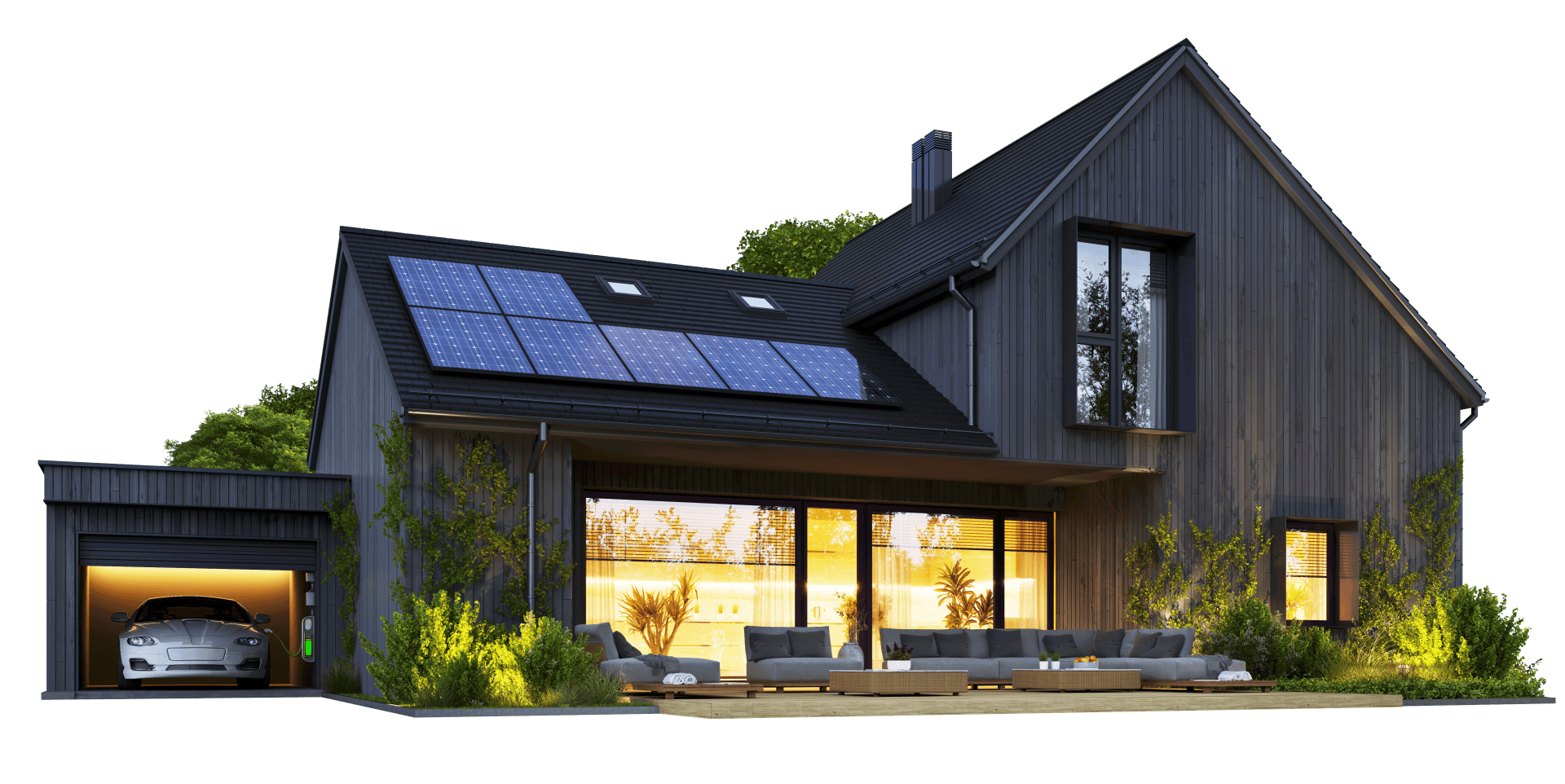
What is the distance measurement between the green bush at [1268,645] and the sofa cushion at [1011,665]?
2.22 meters

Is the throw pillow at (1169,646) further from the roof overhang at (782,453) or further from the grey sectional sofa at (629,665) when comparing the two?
the grey sectional sofa at (629,665)

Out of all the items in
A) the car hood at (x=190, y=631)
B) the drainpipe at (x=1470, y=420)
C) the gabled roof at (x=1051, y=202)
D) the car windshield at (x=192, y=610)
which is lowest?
the car hood at (x=190, y=631)

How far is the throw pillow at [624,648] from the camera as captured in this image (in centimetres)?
1516

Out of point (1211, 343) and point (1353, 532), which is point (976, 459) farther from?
point (1353, 532)

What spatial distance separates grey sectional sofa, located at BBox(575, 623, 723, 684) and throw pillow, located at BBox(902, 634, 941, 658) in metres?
2.53

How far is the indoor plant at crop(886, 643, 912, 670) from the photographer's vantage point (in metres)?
14.9

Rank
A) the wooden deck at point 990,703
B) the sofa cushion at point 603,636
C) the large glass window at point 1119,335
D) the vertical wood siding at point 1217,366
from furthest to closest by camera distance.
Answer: the large glass window at point 1119,335
the vertical wood siding at point 1217,366
the sofa cushion at point 603,636
the wooden deck at point 990,703

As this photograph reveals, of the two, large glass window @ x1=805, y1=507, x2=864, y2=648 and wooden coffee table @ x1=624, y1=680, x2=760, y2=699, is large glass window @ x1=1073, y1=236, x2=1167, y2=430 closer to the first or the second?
large glass window @ x1=805, y1=507, x2=864, y2=648

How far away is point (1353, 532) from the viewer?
62.1 feet

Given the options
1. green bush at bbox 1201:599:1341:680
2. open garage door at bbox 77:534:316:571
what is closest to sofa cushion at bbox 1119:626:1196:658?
green bush at bbox 1201:599:1341:680

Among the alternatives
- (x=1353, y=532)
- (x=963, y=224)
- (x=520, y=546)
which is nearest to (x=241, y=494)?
(x=520, y=546)

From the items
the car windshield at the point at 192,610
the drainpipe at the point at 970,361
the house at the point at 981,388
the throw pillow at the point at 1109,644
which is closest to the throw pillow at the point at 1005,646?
the throw pillow at the point at 1109,644

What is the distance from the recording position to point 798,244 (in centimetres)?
3069

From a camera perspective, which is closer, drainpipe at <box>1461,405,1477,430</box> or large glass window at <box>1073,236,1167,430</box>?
large glass window at <box>1073,236,1167,430</box>
